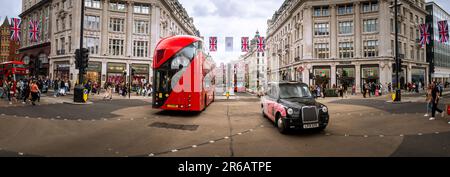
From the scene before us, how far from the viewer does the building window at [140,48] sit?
39684mm

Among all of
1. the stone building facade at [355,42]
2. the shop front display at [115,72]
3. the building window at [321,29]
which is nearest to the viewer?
the stone building facade at [355,42]

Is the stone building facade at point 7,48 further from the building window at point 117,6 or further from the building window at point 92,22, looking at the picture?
the building window at point 117,6

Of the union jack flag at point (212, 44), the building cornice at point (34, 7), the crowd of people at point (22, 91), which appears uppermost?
the building cornice at point (34, 7)

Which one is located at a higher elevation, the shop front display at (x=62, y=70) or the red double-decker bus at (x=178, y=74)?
the shop front display at (x=62, y=70)

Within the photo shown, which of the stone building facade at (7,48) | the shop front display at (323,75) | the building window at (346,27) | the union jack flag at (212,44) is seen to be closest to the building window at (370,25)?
the building window at (346,27)

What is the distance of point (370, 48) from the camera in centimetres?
3875

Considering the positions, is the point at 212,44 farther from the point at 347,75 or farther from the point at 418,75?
the point at 418,75

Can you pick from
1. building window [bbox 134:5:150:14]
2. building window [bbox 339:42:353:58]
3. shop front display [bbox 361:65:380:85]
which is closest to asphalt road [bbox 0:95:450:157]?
shop front display [bbox 361:65:380:85]

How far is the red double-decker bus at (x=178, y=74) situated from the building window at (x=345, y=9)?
38.6 m

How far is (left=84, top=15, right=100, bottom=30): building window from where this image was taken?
37.0m

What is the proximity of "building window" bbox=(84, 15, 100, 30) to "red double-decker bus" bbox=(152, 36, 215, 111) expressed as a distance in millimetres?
33234

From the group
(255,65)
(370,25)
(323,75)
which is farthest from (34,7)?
(255,65)

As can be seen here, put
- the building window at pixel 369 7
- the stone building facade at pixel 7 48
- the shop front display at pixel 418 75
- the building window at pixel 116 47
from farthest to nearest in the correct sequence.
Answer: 1. the stone building facade at pixel 7 48
2. the shop front display at pixel 418 75
3. the building window at pixel 369 7
4. the building window at pixel 116 47

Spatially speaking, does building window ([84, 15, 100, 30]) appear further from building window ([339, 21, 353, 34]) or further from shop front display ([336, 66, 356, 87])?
building window ([339, 21, 353, 34])
